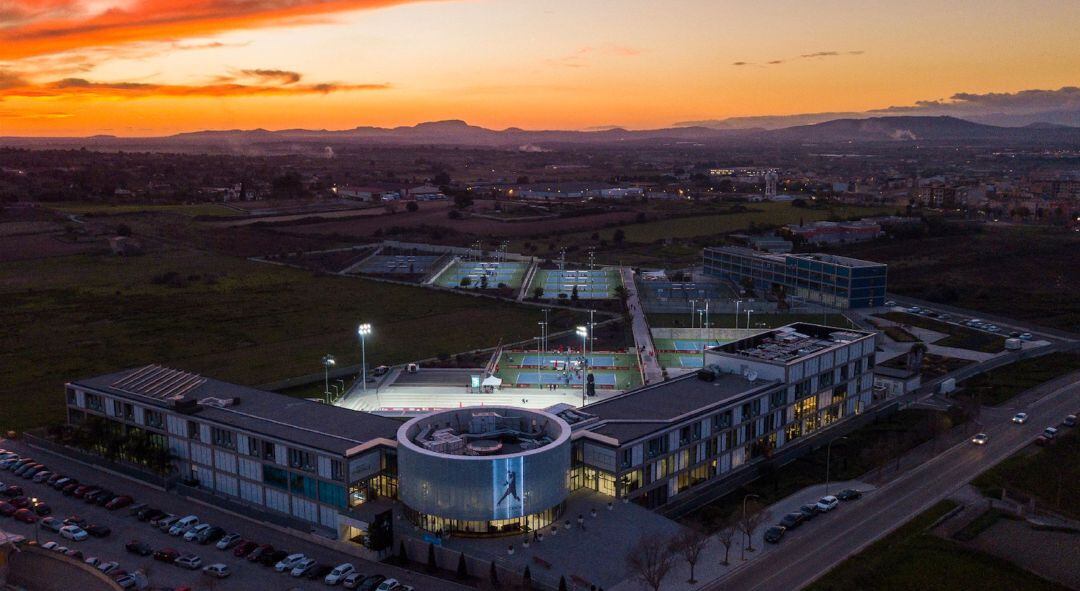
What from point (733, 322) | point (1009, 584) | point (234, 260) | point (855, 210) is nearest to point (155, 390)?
point (1009, 584)

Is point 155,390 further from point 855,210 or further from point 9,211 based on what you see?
point 855,210

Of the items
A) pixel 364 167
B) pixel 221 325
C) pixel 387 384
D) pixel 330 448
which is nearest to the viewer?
pixel 330 448

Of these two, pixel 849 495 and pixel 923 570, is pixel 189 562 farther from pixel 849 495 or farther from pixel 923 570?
pixel 849 495

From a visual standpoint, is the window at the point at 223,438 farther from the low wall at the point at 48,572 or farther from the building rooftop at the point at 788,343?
the building rooftop at the point at 788,343

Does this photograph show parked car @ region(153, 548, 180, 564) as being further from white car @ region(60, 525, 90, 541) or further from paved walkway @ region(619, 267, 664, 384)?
paved walkway @ region(619, 267, 664, 384)

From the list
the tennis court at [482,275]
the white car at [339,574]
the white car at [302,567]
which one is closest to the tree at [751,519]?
the white car at [339,574]

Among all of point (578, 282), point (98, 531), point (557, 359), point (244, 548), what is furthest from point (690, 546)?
point (578, 282)

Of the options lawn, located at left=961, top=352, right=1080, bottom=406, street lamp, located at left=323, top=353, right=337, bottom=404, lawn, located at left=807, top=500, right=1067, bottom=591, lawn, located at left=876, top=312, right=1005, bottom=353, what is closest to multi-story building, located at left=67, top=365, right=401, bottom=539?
street lamp, located at left=323, top=353, right=337, bottom=404
